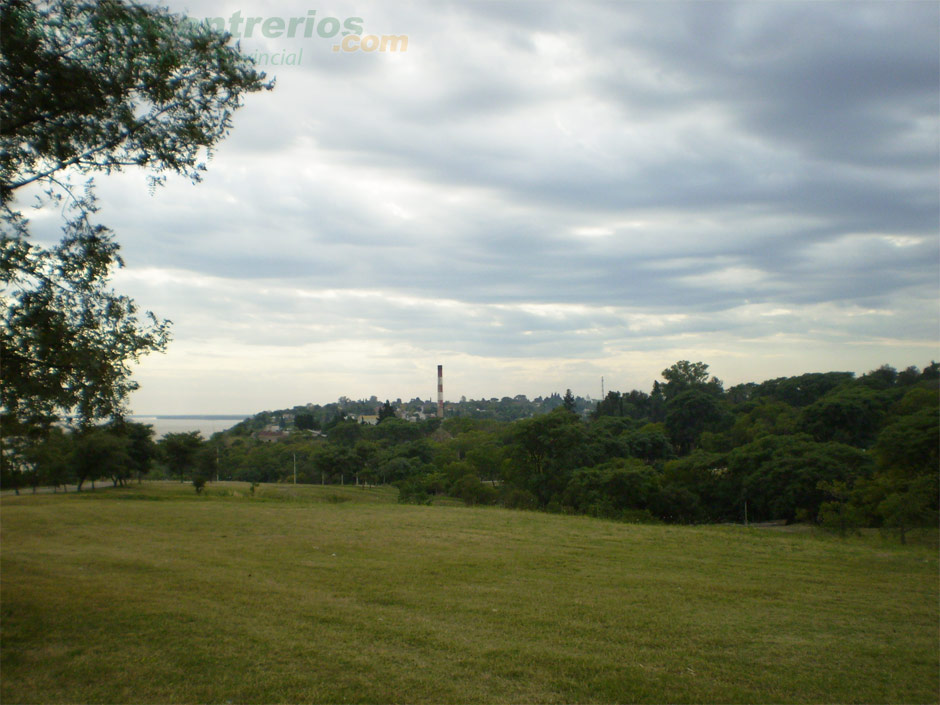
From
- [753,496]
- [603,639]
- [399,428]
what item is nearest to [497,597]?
[603,639]

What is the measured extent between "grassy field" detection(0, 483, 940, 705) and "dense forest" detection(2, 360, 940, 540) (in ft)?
7.70

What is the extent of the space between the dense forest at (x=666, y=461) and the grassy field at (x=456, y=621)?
2.35 metres

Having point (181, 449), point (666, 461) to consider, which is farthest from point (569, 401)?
point (181, 449)

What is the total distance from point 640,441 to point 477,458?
1324 centimetres

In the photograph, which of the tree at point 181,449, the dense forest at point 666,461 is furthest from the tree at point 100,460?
the tree at point 181,449

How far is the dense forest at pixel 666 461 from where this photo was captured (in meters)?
23.1

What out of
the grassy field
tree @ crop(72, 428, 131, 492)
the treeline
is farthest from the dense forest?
the treeline

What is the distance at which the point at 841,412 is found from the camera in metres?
42.4

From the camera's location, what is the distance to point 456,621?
668cm

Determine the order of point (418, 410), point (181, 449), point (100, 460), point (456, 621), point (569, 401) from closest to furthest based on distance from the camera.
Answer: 1. point (456, 621)
2. point (100, 460)
3. point (181, 449)
4. point (569, 401)
5. point (418, 410)

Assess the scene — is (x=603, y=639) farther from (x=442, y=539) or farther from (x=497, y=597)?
(x=442, y=539)

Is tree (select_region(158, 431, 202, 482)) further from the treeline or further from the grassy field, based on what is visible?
the treeline

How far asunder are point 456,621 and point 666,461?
Answer: 4182 centimetres

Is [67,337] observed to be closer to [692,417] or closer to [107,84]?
[107,84]
